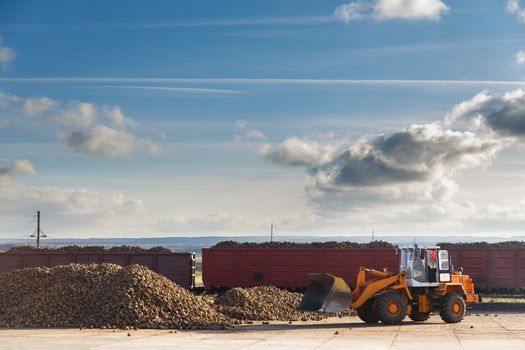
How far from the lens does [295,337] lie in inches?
803

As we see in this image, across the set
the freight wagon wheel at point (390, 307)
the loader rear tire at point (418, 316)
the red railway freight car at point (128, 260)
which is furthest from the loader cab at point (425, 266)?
the red railway freight car at point (128, 260)

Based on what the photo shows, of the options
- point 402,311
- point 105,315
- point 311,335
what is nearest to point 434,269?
point 402,311

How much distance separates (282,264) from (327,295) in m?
9.95

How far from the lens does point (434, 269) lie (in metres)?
23.8

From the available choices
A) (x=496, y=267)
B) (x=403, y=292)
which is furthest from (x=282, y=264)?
(x=403, y=292)

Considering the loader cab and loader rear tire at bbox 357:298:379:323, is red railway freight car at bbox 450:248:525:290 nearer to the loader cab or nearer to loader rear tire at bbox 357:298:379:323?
the loader cab

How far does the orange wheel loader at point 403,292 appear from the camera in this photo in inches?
916

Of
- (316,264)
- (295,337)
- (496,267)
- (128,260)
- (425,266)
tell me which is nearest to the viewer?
(295,337)

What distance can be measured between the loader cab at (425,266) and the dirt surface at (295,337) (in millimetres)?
1289

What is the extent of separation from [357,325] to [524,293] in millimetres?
12680

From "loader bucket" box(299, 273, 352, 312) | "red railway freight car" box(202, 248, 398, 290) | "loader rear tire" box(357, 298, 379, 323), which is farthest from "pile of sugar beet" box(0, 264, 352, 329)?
"red railway freight car" box(202, 248, 398, 290)

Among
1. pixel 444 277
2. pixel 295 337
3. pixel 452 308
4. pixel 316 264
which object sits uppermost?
pixel 316 264

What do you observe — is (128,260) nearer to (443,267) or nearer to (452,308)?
(443,267)

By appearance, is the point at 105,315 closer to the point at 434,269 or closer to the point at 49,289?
the point at 49,289
